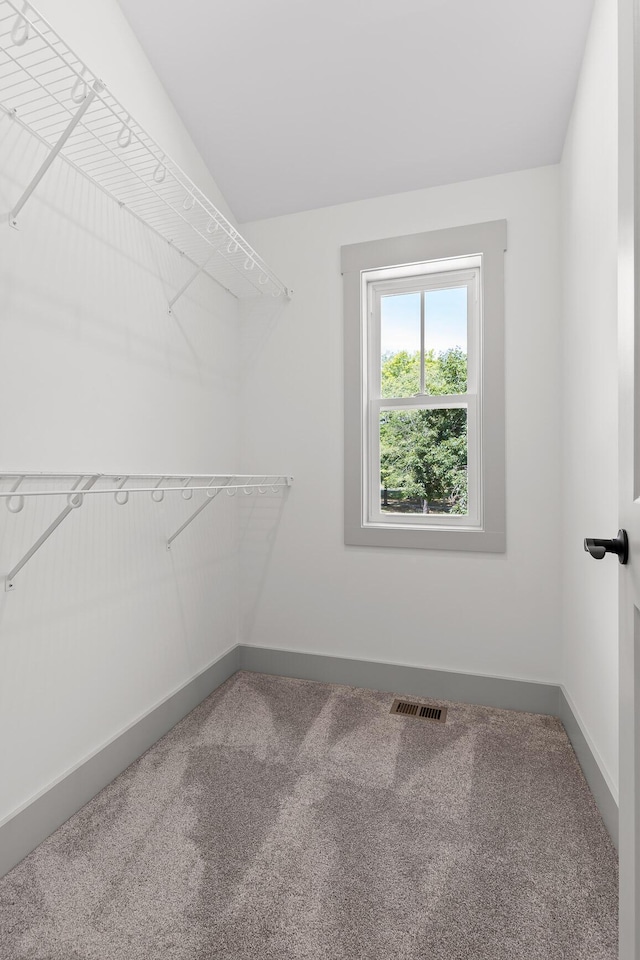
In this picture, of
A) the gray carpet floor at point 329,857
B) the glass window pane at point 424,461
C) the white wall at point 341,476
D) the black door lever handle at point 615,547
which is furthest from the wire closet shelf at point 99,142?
the gray carpet floor at point 329,857

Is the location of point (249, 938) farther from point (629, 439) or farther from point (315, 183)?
point (315, 183)

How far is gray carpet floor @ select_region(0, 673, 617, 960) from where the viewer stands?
1130mm

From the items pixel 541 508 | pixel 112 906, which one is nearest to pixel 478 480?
pixel 541 508

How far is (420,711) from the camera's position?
2.17m

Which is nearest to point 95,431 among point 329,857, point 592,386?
point 329,857

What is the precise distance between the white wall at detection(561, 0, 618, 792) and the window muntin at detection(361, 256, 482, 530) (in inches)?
17.6

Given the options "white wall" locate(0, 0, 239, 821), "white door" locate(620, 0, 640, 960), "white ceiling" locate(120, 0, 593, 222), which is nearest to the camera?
"white door" locate(620, 0, 640, 960)

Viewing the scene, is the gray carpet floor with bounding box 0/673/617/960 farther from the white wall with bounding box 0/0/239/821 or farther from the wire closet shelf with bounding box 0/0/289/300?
the wire closet shelf with bounding box 0/0/289/300

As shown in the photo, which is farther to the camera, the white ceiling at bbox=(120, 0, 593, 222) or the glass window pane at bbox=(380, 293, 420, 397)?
the glass window pane at bbox=(380, 293, 420, 397)

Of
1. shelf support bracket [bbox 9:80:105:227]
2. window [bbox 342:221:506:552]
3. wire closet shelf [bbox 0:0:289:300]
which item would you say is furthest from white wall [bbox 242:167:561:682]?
shelf support bracket [bbox 9:80:105:227]

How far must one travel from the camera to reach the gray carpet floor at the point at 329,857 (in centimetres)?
113

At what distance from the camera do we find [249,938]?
1128 mm

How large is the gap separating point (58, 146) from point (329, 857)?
1.90 metres

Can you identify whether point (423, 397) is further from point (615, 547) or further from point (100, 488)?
point (615, 547)
